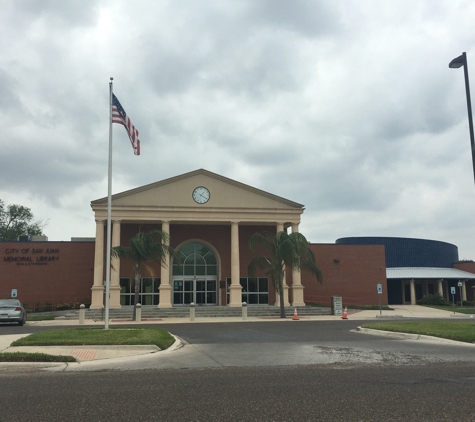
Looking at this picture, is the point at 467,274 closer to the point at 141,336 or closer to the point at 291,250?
the point at 291,250

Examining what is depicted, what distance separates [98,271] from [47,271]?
17.4 feet

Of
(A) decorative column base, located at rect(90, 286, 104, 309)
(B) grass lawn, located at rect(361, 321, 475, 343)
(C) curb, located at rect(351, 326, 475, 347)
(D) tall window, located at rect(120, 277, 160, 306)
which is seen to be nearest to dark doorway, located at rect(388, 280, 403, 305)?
(D) tall window, located at rect(120, 277, 160, 306)

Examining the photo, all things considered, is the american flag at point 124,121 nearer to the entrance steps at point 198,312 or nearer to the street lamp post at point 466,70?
the street lamp post at point 466,70

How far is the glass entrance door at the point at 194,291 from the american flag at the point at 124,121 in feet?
68.3

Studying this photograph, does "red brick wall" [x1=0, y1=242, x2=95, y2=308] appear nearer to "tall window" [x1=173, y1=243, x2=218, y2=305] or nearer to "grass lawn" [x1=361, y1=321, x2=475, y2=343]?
"tall window" [x1=173, y1=243, x2=218, y2=305]

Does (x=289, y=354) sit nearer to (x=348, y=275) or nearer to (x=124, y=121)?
(x=124, y=121)

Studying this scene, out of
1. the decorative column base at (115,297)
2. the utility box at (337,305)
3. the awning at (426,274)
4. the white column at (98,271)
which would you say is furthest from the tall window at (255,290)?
the awning at (426,274)

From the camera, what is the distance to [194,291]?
40031 millimetres

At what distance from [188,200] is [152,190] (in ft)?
9.29

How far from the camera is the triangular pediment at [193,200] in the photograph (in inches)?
1459

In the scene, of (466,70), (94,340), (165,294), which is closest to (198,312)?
(165,294)

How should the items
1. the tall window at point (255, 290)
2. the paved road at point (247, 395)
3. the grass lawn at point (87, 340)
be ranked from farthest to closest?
the tall window at point (255, 290) → the grass lawn at point (87, 340) → the paved road at point (247, 395)

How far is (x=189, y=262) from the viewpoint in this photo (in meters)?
40.7

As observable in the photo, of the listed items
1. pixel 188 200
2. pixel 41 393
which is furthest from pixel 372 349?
pixel 188 200
